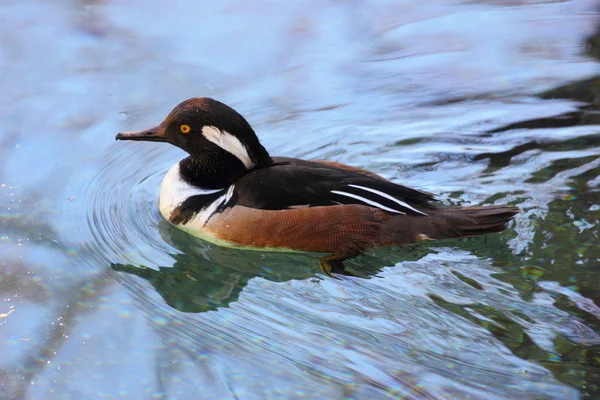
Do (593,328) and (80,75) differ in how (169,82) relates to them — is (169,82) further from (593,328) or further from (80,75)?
(593,328)

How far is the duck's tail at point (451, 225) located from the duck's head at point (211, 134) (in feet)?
3.42

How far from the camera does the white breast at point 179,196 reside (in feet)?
19.3

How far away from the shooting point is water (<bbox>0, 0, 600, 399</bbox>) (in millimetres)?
4773

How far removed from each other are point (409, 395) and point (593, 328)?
1.20 m

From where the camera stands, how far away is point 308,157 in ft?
22.8

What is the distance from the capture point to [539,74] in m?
8.16

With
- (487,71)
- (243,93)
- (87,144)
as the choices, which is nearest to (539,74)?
(487,71)

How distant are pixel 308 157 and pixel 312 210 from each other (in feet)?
4.56

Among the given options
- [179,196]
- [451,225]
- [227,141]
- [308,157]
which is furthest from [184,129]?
[451,225]

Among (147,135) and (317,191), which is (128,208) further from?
(317,191)

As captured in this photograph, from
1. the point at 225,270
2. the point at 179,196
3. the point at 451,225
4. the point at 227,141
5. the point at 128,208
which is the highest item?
the point at 227,141

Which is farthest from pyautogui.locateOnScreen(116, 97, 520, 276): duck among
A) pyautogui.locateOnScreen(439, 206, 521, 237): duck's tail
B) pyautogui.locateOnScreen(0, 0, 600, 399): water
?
pyautogui.locateOnScreen(0, 0, 600, 399): water

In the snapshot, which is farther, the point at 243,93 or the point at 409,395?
the point at 243,93

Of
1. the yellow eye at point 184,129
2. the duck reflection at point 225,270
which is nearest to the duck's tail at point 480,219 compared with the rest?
the duck reflection at point 225,270
